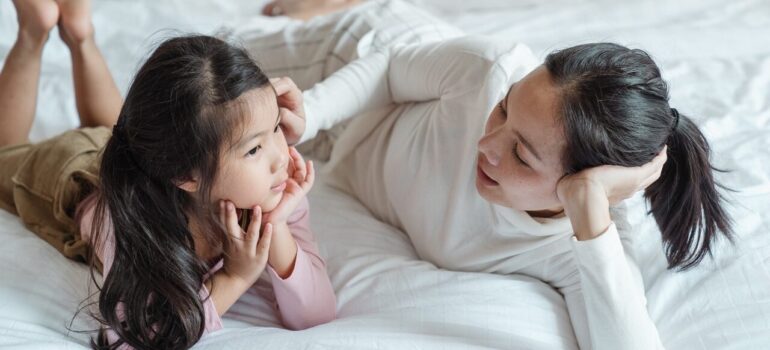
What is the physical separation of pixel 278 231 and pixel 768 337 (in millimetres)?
616

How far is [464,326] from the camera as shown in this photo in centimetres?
97

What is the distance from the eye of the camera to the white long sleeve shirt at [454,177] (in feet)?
3.05

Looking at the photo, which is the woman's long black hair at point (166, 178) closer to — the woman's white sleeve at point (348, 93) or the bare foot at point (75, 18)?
the woman's white sleeve at point (348, 93)

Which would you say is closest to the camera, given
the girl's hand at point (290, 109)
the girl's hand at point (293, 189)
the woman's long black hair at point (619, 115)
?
the woman's long black hair at point (619, 115)

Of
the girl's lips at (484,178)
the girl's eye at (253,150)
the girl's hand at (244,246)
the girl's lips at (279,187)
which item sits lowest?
the girl's hand at (244,246)

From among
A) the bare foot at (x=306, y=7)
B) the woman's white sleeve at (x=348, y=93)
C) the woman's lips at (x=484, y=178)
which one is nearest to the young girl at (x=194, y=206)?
the woman's white sleeve at (x=348, y=93)

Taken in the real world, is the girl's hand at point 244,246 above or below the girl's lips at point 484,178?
below

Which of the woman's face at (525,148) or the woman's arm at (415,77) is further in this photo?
the woman's arm at (415,77)

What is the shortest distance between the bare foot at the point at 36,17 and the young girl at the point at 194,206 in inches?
14.0

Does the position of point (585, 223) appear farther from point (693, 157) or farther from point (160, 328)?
point (160, 328)

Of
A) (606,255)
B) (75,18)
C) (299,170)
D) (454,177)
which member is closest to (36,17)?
(75,18)

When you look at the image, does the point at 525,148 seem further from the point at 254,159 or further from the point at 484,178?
the point at 254,159

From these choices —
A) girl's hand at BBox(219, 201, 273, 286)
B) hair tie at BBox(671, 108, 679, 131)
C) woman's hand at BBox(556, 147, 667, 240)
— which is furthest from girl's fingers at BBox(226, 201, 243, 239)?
hair tie at BBox(671, 108, 679, 131)

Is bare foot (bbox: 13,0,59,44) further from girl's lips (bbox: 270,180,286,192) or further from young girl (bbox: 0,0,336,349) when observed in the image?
girl's lips (bbox: 270,180,286,192)
